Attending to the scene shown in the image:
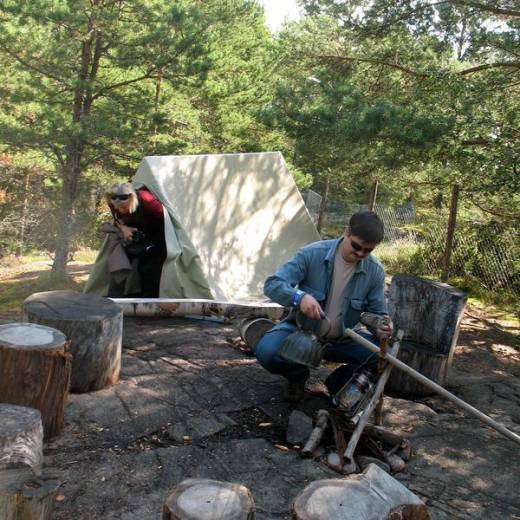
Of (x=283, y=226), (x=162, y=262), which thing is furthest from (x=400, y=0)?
(x=162, y=262)

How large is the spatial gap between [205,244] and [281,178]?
1.36 metres

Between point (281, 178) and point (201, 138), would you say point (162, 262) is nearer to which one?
point (281, 178)

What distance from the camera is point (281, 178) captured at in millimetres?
6742

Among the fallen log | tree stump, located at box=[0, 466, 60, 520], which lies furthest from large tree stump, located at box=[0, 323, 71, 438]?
the fallen log

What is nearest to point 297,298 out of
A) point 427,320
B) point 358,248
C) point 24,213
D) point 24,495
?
point 358,248

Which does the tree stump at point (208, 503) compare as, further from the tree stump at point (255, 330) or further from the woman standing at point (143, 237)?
the woman standing at point (143, 237)

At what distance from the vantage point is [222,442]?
3.04 m

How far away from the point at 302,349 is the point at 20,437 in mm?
1372

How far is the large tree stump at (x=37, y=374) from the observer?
274 cm

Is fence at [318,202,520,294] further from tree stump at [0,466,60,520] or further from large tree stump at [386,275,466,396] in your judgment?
tree stump at [0,466,60,520]

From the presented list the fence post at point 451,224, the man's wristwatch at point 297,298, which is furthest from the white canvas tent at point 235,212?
the fence post at point 451,224

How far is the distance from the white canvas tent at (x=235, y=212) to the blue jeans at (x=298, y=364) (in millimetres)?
2503

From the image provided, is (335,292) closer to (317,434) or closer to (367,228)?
(367,228)

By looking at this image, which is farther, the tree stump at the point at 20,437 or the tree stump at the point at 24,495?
the tree stump at the point at 20,437
